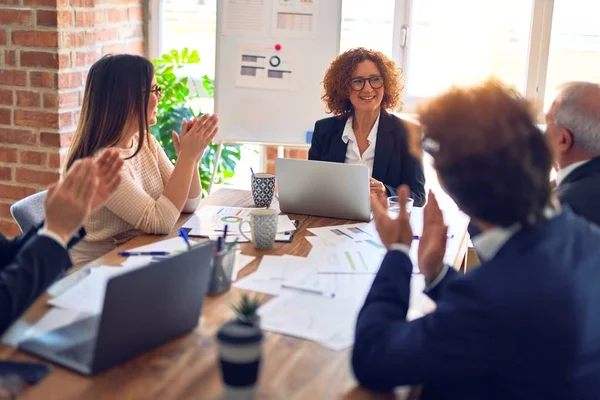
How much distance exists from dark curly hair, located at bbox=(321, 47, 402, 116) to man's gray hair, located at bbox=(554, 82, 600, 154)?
105cm

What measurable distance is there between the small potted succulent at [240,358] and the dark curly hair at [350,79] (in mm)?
1966

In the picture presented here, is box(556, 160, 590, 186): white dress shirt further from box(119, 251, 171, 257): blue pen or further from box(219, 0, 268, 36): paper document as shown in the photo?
box(219, 0, 268, 36): paper document

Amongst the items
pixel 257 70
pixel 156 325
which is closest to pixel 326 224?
pixel 156 325

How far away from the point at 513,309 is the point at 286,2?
2.65m

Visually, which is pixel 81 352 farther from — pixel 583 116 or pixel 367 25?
pixel 367 25

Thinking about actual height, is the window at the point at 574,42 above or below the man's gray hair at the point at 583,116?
above

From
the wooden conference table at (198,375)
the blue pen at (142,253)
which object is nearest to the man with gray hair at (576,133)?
the wooden conference table at (198,375)

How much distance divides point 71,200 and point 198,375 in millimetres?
439

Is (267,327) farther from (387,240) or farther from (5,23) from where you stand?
(5,23)

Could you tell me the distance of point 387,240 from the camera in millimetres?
1583

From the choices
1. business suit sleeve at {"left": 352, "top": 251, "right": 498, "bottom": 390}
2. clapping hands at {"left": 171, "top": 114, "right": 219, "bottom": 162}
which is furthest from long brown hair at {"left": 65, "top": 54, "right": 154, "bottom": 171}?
business suit sleeve at {"left": 352, "top": 251, "right": 498, "bottom": 390}

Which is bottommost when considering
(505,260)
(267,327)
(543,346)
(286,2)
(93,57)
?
(267,327)

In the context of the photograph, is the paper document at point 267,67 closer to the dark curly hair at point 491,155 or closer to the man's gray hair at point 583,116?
the man's gray hair at point 583,116

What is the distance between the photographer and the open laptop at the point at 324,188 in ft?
7.57
